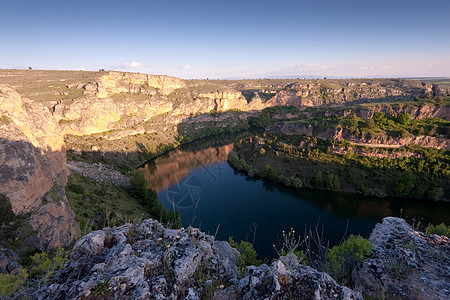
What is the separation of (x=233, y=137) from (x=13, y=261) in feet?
297

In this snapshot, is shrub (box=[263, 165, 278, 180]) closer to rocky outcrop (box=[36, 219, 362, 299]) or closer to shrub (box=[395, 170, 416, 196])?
shrub (box=[395, 170, 416, 196])

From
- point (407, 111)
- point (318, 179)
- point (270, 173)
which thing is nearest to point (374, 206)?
point (318, 179)

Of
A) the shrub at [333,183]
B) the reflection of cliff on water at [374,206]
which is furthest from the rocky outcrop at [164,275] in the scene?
the shrub at [333,183]

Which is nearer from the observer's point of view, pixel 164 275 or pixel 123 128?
pixel 164 275

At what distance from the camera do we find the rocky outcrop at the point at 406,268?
26.7 ft

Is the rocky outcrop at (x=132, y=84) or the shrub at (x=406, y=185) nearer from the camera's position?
the shrub at (x=406, y=185)

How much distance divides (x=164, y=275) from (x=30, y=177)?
18757 mm

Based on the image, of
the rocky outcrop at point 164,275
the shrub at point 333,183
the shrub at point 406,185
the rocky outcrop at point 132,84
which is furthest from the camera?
the rocky outcrop at point 132,84

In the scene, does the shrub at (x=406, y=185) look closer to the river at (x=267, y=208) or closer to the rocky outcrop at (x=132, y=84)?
the river at (x=267, y=208)

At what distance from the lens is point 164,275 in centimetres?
615

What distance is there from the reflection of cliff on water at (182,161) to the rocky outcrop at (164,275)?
1733 inches

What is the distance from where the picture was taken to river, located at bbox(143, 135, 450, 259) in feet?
108

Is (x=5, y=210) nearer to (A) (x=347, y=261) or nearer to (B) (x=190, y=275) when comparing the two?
(B) (x=190, y=275)

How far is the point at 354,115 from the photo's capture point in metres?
59.8
